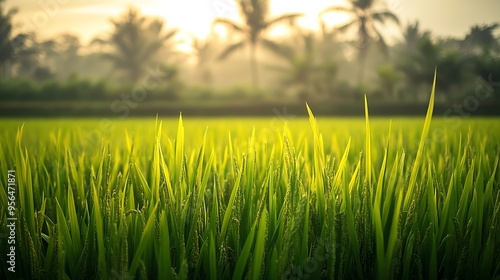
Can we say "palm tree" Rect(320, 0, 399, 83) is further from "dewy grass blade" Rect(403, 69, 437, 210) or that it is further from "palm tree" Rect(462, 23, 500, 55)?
"dewy grass blade" Rect(403, 69, 437, 210)

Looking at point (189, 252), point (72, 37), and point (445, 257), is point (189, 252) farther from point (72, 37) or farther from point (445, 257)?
point (72, 37)

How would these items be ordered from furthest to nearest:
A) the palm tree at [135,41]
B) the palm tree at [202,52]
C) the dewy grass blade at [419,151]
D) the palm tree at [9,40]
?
the palm tree at [202,52] → the palm tree at [135,41] → the palm tree at [9,40] → the dewy grass blade at [419,151]

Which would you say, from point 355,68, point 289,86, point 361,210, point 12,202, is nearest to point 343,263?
point 361,210

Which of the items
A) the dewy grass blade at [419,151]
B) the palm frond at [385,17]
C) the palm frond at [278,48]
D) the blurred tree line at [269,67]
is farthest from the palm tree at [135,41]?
the dewy grass blade at [419,151]

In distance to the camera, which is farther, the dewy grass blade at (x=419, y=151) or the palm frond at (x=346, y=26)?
the palm frond at (x=346, y=26)

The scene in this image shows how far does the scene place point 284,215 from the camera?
0.67 metres

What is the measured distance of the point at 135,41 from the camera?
1170 inches

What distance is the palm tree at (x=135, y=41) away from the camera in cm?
2948

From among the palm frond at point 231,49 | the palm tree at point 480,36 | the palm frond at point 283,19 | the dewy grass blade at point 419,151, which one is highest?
the palm frond at point 283,19

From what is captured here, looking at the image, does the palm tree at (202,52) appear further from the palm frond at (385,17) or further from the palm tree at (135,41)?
the palm frond at (385,17)

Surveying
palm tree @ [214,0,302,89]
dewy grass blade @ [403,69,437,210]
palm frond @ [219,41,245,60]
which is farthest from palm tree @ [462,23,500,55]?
palm frond @ [219,41,245,60]

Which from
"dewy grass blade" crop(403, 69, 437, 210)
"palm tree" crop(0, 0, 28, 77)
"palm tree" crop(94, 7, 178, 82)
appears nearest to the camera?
"dewy grass blade" crop(403, 69, 437, 210)

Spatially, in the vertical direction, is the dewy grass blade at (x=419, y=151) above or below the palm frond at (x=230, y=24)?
below

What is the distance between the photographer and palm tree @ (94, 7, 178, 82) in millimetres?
29484
